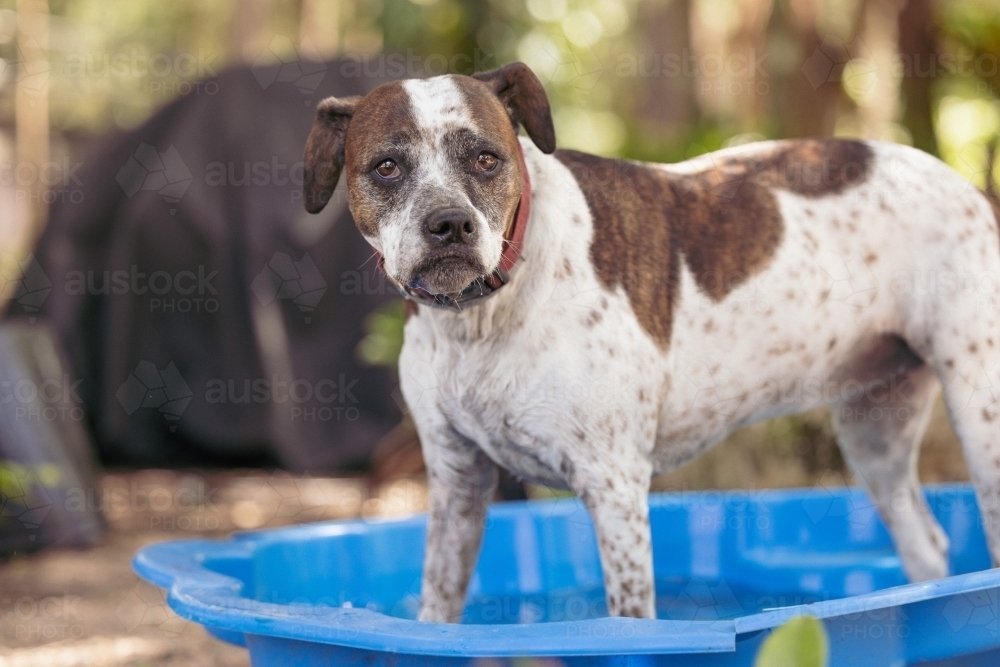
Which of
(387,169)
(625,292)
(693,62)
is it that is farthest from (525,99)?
(693,62)

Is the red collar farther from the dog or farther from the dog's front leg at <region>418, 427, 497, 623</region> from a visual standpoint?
the dog's front leg at <region>418, 427, 497, 623</region>

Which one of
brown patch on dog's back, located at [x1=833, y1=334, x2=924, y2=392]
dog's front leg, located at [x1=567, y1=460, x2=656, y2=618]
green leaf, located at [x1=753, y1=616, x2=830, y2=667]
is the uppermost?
brown patch on dog's back, located at [x1=833, y1=334, x2=924, y2=392]

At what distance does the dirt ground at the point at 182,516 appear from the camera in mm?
3863

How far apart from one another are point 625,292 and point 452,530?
2.64 ft

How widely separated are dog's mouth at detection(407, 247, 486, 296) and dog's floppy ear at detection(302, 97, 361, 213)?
1.58 ft

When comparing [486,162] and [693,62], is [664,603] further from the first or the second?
[693,62]

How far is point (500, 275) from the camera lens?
100 inches

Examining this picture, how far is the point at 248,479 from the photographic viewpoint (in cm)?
681

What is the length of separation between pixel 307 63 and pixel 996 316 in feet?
16.1

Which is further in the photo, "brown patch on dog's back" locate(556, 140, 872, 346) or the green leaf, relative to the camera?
"brown patch on dog's back" locate(556, 140, 872, 346)

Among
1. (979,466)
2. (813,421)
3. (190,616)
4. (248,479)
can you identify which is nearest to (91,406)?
(248,479)

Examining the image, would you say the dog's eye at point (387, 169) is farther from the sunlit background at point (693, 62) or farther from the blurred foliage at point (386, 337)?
the sunlit background at point (693, 62)

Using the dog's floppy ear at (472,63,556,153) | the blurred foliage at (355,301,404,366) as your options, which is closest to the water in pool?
the dog's floppy ear at (472,63,556,153)

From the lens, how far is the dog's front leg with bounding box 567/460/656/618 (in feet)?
8.59
